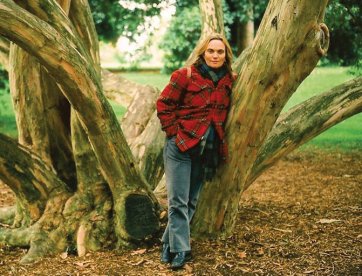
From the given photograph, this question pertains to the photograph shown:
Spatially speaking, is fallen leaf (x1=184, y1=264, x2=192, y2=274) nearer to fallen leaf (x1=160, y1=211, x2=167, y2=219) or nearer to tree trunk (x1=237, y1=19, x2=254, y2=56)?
fallen leaf (x1=160, y1=211, x2=167, y2=219)

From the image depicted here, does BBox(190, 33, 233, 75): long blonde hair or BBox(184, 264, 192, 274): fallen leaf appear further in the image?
BBox(184, 264, 192, 274): fallen leaf

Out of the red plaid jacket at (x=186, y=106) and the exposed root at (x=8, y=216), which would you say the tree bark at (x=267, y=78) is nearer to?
the red plaid jacket at (x=186, y=106)

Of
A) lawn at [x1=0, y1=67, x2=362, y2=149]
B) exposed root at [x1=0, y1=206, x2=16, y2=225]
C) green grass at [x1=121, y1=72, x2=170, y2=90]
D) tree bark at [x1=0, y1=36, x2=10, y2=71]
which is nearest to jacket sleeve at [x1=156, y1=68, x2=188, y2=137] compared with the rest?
exposed root at [x1=0, y1=206, x2=16, y2=225]

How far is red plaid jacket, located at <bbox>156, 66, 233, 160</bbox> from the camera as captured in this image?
4211 mm

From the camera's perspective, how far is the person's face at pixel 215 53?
4.21m

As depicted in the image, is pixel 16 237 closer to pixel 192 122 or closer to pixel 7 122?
pixel 192 122

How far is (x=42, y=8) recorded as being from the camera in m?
4.12

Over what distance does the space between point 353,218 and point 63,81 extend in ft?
11.6

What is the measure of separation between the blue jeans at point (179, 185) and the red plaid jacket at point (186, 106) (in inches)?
4.0

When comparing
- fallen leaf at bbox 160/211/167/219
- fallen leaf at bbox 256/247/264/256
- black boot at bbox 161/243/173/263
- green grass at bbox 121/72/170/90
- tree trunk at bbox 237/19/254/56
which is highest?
tree trunk at bbox 237/19/254/56

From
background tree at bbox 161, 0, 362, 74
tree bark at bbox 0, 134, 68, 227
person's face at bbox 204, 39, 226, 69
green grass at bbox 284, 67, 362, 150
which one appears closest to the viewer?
person's face at bbox 204, 39, 226, 69

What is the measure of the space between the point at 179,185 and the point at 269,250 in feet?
3.79

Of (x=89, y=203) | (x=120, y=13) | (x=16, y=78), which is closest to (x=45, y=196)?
(x=89, y=203)

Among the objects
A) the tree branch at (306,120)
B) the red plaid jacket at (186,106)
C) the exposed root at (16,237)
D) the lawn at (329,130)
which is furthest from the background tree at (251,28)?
the exposed root at (16,237)
